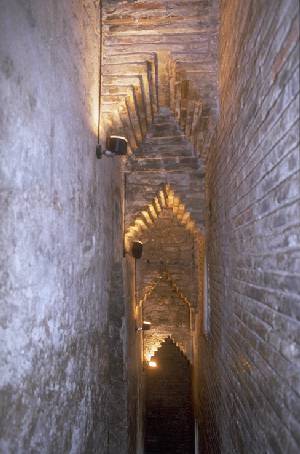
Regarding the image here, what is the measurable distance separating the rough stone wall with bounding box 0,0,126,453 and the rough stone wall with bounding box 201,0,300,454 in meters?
1.36

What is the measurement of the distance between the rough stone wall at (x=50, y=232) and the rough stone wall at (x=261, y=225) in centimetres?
136

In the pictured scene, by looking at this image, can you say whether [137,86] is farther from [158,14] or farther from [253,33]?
[253,33]

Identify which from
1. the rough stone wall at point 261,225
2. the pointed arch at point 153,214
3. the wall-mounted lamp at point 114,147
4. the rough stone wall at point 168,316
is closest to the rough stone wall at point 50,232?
the wall-mounted lamp at point 114,147

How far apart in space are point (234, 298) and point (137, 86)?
2836mm

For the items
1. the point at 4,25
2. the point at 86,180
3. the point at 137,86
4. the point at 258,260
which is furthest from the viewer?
the point at 137,86

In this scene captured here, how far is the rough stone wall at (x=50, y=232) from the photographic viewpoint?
185 centimetres

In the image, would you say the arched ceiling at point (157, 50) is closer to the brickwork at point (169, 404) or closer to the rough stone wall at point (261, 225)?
the rough stone wall at point (261, 225)

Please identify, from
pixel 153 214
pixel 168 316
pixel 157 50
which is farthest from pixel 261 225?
pixel 168 316

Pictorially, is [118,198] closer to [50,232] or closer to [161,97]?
[161,97]

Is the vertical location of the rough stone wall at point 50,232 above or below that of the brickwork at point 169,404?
above

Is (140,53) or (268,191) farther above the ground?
(140,53)

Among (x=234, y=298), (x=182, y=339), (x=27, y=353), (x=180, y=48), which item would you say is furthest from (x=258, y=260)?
(x=182, y=339)

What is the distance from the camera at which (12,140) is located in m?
1.87

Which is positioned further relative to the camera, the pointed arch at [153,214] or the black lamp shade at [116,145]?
the pointed arch at [153,214]
